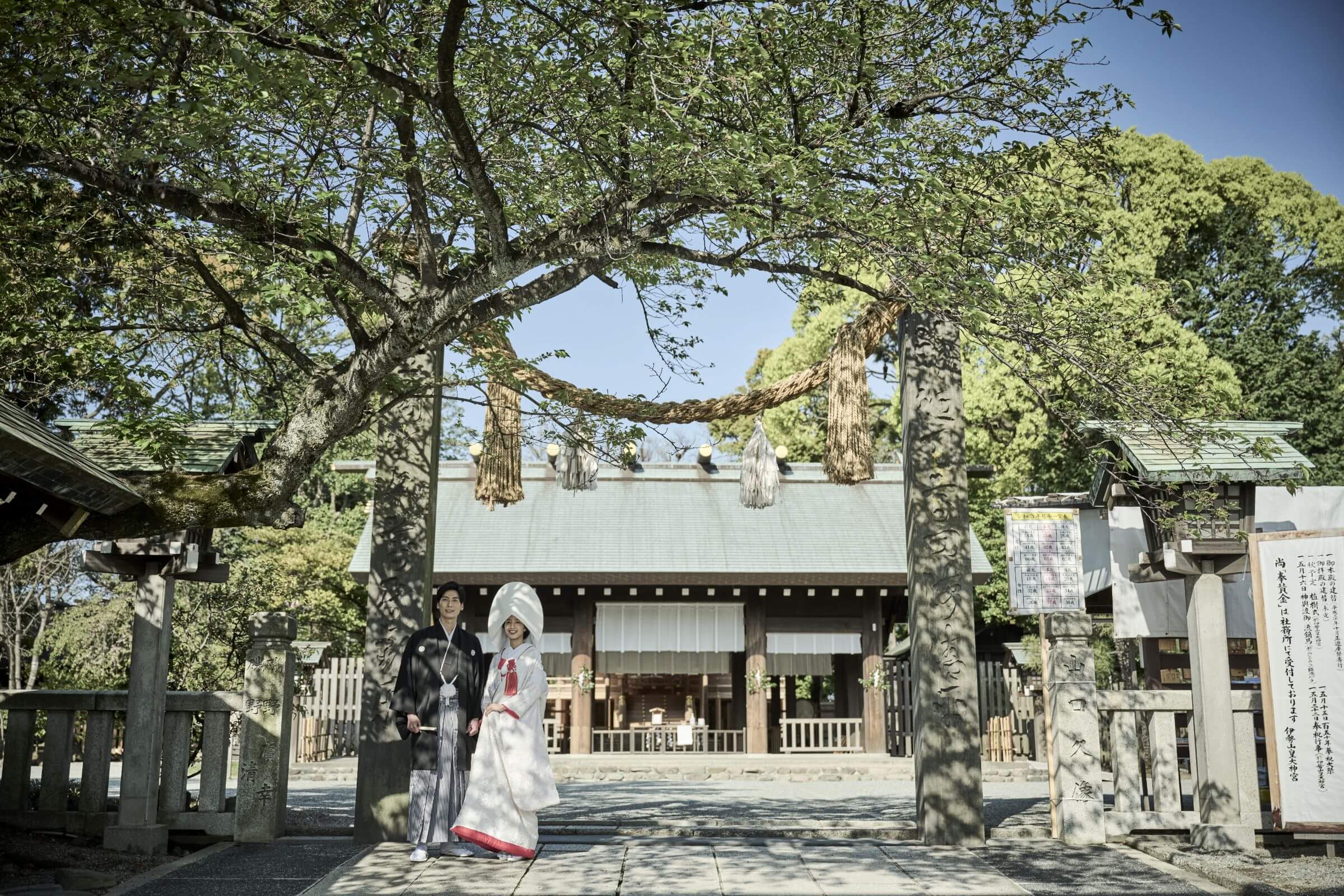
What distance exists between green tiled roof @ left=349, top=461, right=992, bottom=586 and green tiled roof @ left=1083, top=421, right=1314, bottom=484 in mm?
7114

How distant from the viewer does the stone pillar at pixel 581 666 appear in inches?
660

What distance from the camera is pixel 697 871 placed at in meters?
6.40

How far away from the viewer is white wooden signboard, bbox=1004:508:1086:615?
45.3ft

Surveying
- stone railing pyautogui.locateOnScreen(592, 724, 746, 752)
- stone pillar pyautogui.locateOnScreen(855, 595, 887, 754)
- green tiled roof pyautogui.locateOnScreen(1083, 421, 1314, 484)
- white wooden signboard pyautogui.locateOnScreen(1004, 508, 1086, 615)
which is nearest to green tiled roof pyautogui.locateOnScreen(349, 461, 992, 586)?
stone pillar pyautogui.locateOnScreen(855, 595, 887, 754)

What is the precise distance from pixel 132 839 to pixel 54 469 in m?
3.42

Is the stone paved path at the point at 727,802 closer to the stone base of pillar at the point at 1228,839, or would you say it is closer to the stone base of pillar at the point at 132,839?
the stone base of pillar at the point at 132,839

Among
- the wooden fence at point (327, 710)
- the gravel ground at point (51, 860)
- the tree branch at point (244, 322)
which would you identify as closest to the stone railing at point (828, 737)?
the wooden fence at point (327, 710)

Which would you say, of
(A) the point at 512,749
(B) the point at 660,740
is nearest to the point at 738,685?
(B) the point at 660,740

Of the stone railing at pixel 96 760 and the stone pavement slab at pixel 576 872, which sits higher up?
the stone railing at pixel 96 760

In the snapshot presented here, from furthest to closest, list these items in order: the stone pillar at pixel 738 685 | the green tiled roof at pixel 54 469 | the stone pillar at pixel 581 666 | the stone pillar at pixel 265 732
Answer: the stone pillar at pixel 738 685, the stone pillar at pixel 581 666, the stone pillar at pixel 265 732, the green tiled roof at pixel 54 469

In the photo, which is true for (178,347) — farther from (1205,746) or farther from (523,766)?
(1205,746)

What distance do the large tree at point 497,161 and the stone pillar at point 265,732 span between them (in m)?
1.42

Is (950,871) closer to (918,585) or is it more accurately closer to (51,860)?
(918,585)

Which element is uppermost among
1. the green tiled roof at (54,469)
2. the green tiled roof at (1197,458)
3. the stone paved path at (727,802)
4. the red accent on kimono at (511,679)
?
the green tiled roof at (1197,458)
